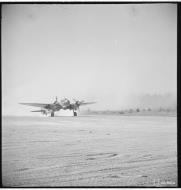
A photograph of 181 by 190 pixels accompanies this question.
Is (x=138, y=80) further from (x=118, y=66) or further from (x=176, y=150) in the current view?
(x=176, y=150)

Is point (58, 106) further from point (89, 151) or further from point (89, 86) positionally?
point (89, 151)

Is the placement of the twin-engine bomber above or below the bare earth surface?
above

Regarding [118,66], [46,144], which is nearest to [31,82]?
[46,144]

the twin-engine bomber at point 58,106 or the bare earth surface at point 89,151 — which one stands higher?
the twin-engine bomber at point 58,106

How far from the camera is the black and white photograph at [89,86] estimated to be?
1.91 m

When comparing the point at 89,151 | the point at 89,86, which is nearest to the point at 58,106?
the point at 89,86

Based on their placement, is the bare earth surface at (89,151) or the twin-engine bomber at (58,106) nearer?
the bare earth surface at (89,151)

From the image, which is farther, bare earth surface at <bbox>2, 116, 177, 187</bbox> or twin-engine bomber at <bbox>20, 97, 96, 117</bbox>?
twin-engine bomber at <bbox>20, 97, 96, 117</bbox>

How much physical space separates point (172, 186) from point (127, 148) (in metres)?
0.40

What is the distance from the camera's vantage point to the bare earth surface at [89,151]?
6.04 ft

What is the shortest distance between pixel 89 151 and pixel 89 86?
1.54 ft

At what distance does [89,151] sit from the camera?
1.92 m

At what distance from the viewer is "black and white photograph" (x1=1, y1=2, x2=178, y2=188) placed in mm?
1908

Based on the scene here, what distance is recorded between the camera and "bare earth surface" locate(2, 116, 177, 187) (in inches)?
72.5
